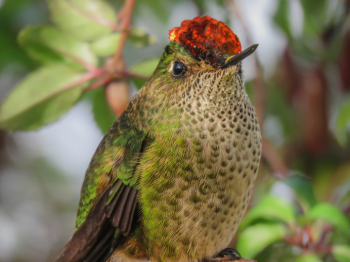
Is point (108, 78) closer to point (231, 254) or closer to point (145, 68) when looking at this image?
point (145, 68)

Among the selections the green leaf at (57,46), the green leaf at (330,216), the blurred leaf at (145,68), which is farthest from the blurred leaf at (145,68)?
the green leaf at (330,216)

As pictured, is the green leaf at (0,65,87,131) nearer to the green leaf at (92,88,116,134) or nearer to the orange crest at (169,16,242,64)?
the green leaf at (92,88,116,134)

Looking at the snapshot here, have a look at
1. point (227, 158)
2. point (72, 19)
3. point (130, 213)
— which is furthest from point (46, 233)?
point (227, 158)

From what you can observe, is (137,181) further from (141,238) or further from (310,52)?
(310,52)

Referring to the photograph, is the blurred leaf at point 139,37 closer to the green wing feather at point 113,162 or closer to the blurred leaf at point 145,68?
the blurred leaf at point 145,68

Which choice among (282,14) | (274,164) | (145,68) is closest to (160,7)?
(282,14)

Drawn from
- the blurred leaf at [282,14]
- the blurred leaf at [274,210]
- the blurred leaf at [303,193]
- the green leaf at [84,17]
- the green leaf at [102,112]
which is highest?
the blurred leaf at [282,14]
